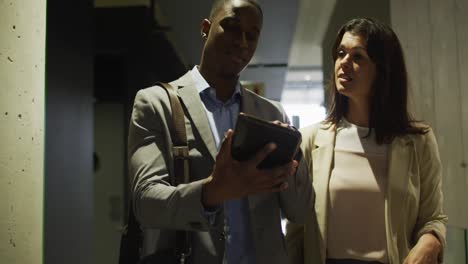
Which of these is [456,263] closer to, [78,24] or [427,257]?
[427,257]

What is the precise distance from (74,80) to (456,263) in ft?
7.19

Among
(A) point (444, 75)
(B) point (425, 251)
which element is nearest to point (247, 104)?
(B) point (425, 251)

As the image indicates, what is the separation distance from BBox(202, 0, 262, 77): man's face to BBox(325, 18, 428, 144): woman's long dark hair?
0.45m

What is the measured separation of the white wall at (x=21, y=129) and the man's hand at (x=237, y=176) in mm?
651

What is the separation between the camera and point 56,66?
7.70 ft

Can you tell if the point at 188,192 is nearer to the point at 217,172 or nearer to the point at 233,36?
the point at 217,172

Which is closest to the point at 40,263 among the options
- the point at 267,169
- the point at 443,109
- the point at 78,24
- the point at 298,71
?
the point at 267,169

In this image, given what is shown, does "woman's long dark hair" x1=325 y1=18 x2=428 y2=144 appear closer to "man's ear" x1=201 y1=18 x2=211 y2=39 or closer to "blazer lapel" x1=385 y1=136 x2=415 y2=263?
"blazer lapel" x1=385 y1=136 x2=415 y2=263

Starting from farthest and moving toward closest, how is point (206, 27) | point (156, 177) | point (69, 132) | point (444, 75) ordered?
point (69, 132), point (444, 75), point (206, 27), point (156, 177)

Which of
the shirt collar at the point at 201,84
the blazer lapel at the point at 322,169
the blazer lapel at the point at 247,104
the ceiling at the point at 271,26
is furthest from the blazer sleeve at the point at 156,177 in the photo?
the ceiling at the point at 271,26

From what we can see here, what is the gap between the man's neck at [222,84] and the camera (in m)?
1.25

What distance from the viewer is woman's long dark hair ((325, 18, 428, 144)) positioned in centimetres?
146

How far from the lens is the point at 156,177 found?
Result: 1052 millimetres

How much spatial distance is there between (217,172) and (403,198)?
2.33 ft
